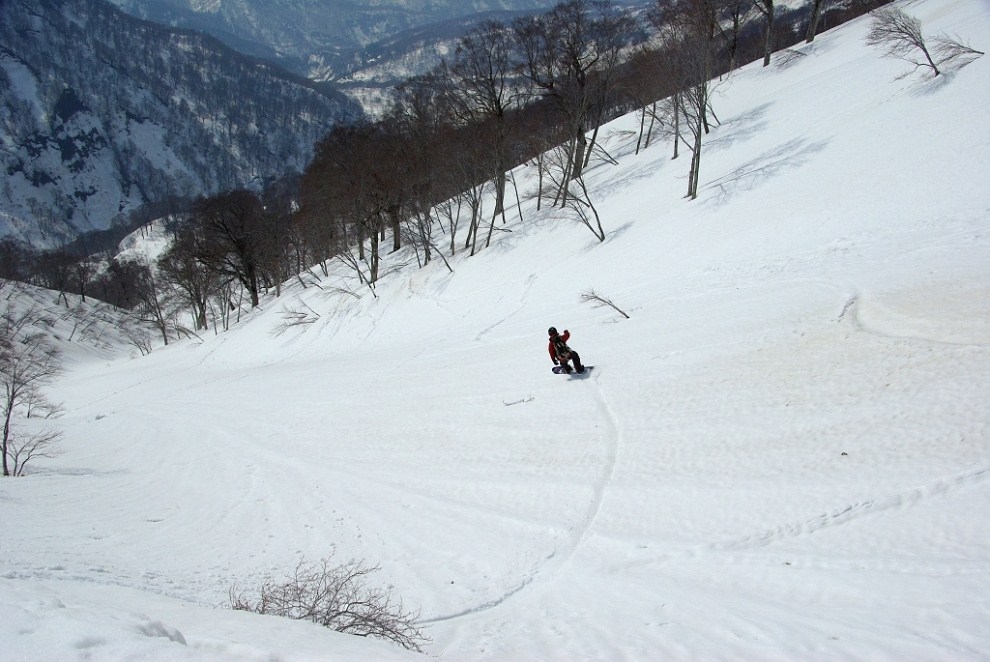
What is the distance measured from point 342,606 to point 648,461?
5698 millimetres

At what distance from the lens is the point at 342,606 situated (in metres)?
6.63

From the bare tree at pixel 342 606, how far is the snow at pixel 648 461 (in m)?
0.29

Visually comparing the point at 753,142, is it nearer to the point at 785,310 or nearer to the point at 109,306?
the point at 785,310

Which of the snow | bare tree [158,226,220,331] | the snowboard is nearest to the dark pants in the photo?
the snowboard

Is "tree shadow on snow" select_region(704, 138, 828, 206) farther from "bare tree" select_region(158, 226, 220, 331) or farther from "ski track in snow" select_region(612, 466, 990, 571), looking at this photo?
"bare tree" select_region(158, 226, 220, 331)

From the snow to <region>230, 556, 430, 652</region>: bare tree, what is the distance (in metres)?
0.29

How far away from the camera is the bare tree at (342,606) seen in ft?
18.5

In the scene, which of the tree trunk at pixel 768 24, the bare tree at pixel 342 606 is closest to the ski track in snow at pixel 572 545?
the bare tree at pixel 342 606

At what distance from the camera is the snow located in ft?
17.5

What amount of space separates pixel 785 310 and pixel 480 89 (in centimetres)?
2664

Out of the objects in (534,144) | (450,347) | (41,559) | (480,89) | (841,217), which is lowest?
(450,347)

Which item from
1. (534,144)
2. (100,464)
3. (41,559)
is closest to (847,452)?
(41,559)

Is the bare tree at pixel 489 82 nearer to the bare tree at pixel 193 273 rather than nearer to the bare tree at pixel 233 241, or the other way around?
the bare tree at pixel 233 241

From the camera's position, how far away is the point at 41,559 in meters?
7.68
